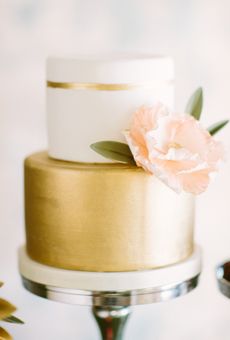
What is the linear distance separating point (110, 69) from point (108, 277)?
0.90 feet

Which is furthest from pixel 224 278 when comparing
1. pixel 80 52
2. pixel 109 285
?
pixel 80 52

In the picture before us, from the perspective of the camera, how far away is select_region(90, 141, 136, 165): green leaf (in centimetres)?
84

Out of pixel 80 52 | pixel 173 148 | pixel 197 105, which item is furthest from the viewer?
pixel 80 52

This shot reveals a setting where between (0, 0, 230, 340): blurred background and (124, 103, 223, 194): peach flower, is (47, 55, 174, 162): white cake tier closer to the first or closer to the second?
(124, 103, 223, 194): peach flower

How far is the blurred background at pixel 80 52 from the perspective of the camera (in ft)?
3.81

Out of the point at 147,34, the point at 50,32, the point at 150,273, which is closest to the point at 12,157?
the point at 50,32

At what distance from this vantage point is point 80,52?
117cm

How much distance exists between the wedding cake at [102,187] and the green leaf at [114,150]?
11 mm

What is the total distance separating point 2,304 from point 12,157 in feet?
1.28

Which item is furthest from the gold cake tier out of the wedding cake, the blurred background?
the blurred background

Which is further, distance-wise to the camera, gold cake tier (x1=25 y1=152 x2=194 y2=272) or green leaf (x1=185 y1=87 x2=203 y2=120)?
green leaf (x1=185 y1=87 x2=203 y2=120)

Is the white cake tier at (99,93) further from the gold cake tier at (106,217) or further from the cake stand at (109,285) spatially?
the cake stand at (109,285)

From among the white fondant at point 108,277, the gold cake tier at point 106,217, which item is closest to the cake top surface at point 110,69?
the gold cake tier at point 106,217

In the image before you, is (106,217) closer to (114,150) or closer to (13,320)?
(114,150)
